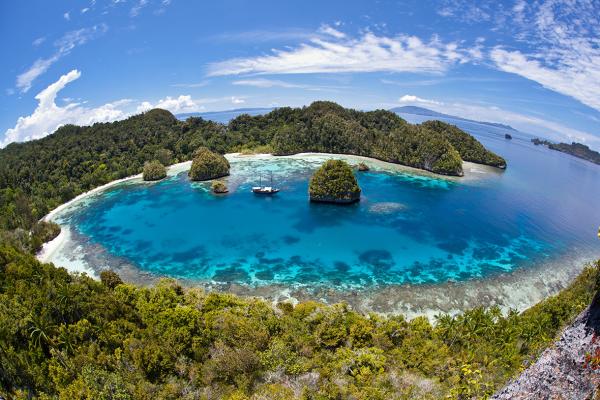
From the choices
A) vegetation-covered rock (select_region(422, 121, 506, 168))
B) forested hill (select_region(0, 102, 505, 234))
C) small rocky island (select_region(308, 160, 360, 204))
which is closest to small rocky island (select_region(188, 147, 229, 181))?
forested hill (select_region(0, 102, 505, 234))

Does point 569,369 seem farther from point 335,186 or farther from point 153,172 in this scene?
point 153,172

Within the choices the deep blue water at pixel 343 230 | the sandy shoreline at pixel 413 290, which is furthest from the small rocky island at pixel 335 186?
the sandy shoreline at pixel 413 290

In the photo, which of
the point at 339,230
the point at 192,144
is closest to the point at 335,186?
the point at 339,230

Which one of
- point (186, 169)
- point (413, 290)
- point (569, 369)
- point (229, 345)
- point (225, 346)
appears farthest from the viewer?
point (186, 169)

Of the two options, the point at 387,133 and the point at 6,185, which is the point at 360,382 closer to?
the point at 6,185

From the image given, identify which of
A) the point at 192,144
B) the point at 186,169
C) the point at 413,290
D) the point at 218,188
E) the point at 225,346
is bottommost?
the point at 413,290

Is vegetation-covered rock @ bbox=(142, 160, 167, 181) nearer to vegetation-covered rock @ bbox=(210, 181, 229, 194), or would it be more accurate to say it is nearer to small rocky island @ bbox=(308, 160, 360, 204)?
vegetation-covered rock @ bbox=(210, 181, 229, 194)
